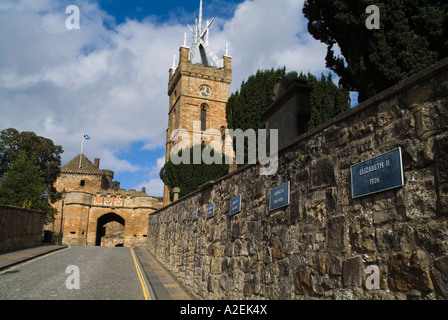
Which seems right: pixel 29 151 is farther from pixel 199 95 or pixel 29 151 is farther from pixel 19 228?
pixel 19 228

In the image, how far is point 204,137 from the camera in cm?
4653

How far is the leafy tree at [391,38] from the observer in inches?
383

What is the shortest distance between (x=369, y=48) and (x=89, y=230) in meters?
32.1

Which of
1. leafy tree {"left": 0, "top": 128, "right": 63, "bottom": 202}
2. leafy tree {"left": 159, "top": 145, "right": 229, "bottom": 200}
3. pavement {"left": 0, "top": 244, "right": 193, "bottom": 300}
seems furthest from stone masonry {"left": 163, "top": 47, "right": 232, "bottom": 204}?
pavement {"left": 0, "top": 244, "right": 193, "bottom": 300}

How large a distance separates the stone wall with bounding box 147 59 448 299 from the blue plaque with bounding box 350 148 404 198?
0.06 meters

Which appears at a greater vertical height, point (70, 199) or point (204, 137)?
point (204, 137)

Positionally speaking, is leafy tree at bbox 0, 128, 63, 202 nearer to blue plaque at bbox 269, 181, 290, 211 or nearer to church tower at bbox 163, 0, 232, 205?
church tower at bbox 163, 0, 232, 205

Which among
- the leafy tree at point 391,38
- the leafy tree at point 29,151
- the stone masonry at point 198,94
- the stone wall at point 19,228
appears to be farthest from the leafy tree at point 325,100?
the leafy tree at point 29,151

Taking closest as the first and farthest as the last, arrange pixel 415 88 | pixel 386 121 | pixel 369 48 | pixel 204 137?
pixel 415 88, pixel 386 121, pixel 369 48, pixel 204 137

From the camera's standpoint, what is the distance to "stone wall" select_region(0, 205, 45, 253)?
1562cm

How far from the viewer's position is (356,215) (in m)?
3.64

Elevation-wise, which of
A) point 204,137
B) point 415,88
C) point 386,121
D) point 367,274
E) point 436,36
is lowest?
point 367,274
